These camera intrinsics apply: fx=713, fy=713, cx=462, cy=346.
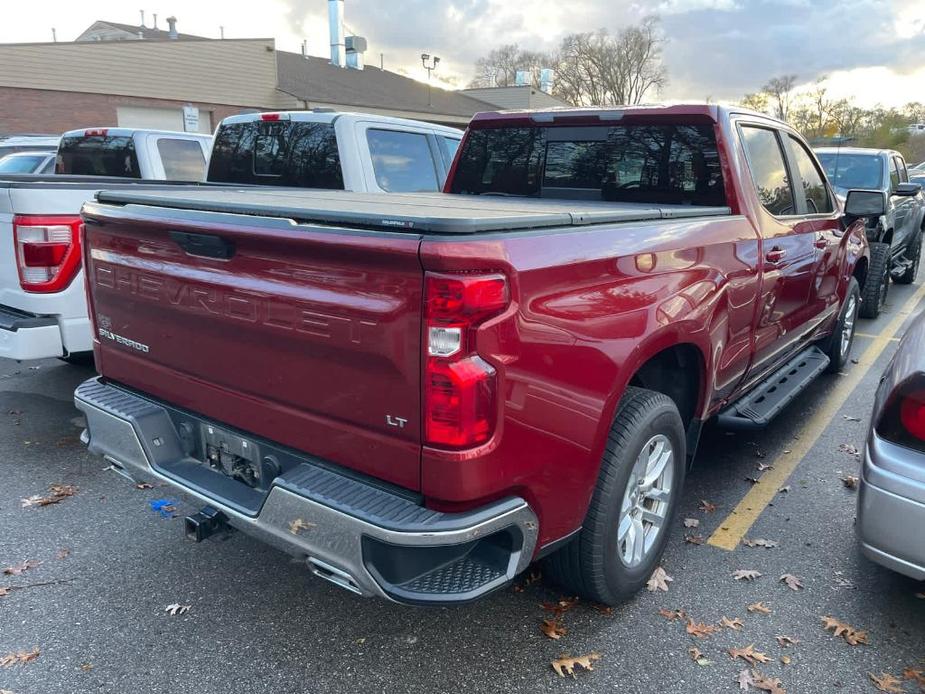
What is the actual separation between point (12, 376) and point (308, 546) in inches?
198

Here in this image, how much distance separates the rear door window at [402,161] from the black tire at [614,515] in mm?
3696

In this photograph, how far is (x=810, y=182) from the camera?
4.73 metres

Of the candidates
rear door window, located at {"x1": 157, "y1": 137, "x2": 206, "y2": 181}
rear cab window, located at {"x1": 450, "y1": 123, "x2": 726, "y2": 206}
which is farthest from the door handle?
rear door window, located at {"x1": 157, "y1": 137, "x2": 206, "y2": 181}

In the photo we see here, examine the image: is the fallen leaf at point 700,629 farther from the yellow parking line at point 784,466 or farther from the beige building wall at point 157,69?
the beige building wall at point 157,69

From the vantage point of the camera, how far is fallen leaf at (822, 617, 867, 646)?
2.81m

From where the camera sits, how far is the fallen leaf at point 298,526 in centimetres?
220

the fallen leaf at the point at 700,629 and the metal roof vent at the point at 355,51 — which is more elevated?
the metal roof vent at the point at 355,51

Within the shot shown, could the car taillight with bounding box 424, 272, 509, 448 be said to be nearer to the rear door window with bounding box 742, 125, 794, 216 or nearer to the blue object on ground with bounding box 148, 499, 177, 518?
the blue object on ground with bounding box 148, 499, 177, 518

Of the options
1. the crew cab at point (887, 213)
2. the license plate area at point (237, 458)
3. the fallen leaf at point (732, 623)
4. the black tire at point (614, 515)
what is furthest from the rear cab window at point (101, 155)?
the crew cab at point (887, 213)

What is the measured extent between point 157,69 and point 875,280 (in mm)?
24626

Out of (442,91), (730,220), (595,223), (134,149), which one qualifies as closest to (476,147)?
(730,220)

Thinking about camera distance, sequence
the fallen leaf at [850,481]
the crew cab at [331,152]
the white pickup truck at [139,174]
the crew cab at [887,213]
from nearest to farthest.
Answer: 1. the fallen leaf at [850,481]
2. the white pickup truck at [139,174]
3. the crew cab at [331,152]
4. the crew cab at [887,213]

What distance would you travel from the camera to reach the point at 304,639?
2807 millimetres

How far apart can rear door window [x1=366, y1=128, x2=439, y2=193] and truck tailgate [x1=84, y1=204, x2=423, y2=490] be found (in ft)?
10.5
